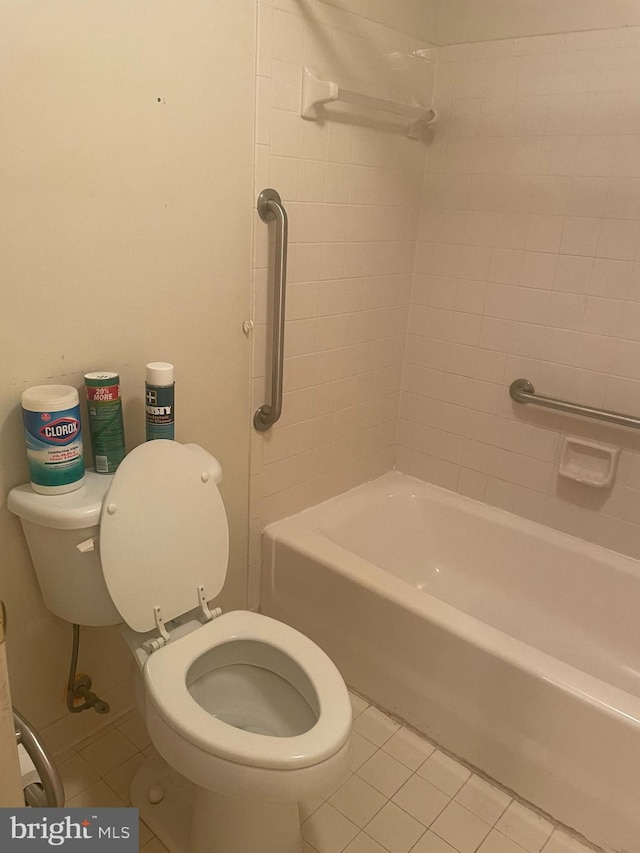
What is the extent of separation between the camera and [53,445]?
1.25 m

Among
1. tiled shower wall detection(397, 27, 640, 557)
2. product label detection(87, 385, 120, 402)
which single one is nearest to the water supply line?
product label detection(87, 385, 120, 402)

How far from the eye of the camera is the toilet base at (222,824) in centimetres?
130

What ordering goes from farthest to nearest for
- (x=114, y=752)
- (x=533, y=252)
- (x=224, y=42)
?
(x=533, y=252) → (x=114, y=752) → (x=224, y=42)

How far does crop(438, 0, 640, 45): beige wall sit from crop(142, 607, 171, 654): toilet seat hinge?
1.79 meters

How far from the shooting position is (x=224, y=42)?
1424 millimetres

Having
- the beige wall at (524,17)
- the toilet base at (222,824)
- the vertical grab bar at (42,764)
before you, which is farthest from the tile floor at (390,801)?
the beige wall at (524,17)

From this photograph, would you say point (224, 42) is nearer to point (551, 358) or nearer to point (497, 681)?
point (551, 358)

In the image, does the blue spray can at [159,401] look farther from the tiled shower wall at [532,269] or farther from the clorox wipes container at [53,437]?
the tiled shower wall at [532,269]

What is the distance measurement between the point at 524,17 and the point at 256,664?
6.01 ft

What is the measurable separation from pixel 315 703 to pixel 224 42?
1.43m

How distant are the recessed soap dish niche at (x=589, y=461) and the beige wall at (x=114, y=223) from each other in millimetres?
1005

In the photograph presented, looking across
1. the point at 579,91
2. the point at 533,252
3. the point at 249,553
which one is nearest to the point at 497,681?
the point at 249,553

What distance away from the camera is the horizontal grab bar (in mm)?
1767

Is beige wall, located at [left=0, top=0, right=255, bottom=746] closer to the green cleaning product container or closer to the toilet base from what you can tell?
the green cleaning product container
